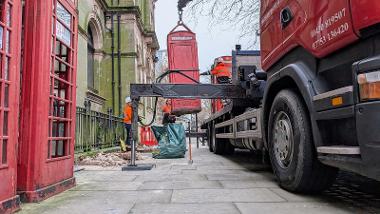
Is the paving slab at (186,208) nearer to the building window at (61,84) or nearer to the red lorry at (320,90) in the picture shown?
the red lorry at (320,90)

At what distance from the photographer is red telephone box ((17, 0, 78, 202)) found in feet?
14.4

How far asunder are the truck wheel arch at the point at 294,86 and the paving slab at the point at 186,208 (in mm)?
1057

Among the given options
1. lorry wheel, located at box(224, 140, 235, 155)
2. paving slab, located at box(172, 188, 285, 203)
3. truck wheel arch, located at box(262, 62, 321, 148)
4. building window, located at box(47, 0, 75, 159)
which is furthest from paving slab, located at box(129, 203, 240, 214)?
lorry wheel, located at box(224, 140, 235, 155)

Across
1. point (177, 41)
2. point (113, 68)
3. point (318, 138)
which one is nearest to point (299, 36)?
point (318, 138)

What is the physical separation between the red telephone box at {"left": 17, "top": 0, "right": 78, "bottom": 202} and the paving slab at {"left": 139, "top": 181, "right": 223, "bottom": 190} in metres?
1.12

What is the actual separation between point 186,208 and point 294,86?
185 cm

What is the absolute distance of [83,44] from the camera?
14758mm

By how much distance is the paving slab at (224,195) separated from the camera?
4.38 meters

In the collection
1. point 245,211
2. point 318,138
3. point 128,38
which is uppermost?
point 128,38

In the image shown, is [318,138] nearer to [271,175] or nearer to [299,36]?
A: [299,36]

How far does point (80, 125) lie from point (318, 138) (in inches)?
329

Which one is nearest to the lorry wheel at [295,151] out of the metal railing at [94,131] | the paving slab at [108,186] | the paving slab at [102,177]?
the paving slab at [108,186]

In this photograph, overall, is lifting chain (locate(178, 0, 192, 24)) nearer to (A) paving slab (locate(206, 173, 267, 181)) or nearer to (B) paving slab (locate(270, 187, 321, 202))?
(A) paving slab (locate(206, 173, 267, 181))

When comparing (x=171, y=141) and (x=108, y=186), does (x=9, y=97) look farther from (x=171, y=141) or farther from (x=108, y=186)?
(x=171, y=141)
